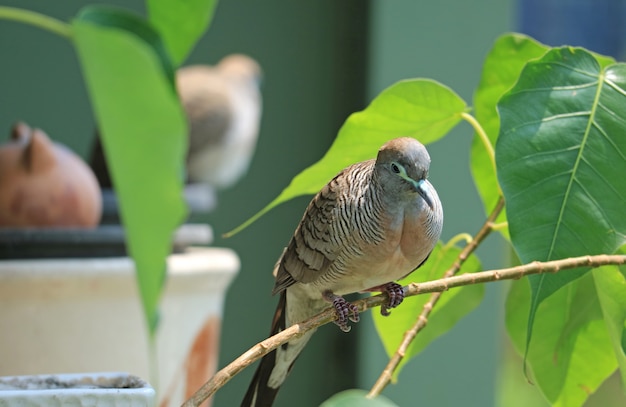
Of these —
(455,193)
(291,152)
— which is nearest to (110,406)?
(455,193)

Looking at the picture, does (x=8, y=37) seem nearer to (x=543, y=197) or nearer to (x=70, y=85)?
(x=70, y=85)

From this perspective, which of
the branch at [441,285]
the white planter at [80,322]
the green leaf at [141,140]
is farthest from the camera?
the white planter at [80,322]

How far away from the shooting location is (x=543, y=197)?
0.57 meters

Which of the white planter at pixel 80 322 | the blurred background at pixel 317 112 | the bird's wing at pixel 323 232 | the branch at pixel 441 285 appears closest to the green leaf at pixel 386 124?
the bird's wing at pixel 323 232

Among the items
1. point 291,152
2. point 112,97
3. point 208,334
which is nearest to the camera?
point 112,97

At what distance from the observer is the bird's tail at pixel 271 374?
2.44 feet

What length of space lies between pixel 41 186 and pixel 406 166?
29.5 inches

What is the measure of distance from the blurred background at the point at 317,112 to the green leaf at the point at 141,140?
1.64 meters

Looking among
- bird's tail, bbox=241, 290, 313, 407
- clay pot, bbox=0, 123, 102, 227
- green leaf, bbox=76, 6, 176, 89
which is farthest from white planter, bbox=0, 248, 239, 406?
green leaf, bbox=76, 6, 176, 89

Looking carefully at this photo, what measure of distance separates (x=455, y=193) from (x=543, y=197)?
1.40 metres

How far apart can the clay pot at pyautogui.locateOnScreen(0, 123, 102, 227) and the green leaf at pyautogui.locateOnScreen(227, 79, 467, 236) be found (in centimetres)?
63

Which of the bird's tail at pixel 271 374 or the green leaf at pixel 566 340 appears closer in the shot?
the green leaf at pixel 566 340

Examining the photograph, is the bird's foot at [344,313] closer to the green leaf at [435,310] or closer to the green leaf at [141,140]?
the green leaf at [435,310]

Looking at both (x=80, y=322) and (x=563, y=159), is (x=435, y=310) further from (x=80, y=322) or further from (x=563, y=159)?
(x=80, y=322)
